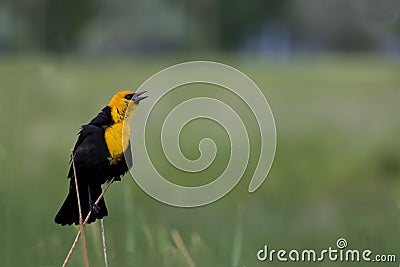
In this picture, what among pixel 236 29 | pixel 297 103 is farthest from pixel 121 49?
pixel 297 103

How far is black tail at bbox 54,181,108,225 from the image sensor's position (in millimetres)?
1048

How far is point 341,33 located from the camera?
38656 mm

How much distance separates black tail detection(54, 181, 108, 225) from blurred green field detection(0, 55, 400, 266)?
73 millimetres

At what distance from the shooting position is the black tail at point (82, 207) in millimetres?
1048

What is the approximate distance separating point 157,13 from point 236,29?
512cm

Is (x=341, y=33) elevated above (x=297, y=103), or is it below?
above

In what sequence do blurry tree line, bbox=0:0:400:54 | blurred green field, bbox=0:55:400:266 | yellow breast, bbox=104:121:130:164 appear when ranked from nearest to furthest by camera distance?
1. yellow breast, bbox=104:121:130:164
2. blurred green field, bbox=0:55:400:266
3. blurry tree line, bbox=0:0:400:54

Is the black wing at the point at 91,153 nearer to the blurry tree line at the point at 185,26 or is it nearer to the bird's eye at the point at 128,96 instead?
the bird's eye at the point at 128,96

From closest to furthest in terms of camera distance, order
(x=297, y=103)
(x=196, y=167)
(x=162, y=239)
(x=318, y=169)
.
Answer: (x=196, y=167), (x=162, y=239), (x=318, y=169), (x=297, y=103)

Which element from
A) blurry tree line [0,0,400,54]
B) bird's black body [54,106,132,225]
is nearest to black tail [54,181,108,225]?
bird's black body [54,106,132,225]

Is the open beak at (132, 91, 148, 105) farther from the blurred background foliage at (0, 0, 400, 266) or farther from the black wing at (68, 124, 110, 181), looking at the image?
the blurred background foliage at (0, 0, 400, 266)

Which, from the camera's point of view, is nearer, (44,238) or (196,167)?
(196,167)

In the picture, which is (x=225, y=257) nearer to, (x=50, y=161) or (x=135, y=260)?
(x=135, y=260)

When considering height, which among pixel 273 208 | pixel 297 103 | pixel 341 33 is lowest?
pixel 273 208
